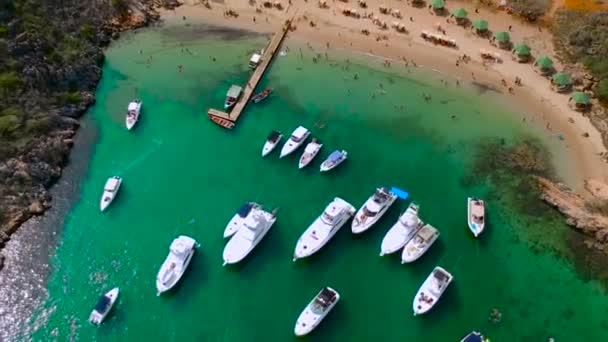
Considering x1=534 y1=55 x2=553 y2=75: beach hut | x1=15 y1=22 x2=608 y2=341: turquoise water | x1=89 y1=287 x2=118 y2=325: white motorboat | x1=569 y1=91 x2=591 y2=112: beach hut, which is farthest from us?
x1=534 y1=55 x2=553 y2=75: beach hut

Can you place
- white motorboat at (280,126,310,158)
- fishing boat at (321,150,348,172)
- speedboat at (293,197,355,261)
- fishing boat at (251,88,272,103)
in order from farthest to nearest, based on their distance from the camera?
fishing boat at (251,88,272,103) < white motorboat at (280,126,310,158) < fishing boat at (321,150,348,172) < speedboat at (293,197,355,261)

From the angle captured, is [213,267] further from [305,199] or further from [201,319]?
[305,199]

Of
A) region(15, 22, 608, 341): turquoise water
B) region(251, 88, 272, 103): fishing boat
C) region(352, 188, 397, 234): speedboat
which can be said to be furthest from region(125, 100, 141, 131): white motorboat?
region(352, 188, 397, 234): speedboat

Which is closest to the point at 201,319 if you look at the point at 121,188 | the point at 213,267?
the point at 213,267

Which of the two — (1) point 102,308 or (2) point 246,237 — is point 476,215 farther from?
(1) point 102,308

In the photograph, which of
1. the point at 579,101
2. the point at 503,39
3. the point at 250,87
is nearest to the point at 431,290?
the point at 579,101

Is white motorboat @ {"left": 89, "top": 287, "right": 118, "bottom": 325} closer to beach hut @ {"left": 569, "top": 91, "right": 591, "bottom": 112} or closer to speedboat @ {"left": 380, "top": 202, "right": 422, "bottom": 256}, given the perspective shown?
speedboat @ {"left": 380, "top": 202, "right": 422, "bottom": 256}

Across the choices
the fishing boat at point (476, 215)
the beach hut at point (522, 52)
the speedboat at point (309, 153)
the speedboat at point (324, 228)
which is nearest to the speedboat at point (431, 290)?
the fishing boat at point (476, 215)
